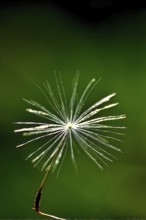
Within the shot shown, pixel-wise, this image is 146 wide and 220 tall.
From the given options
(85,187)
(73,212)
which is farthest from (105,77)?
(73,212)

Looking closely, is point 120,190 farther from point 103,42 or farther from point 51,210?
point 103,42

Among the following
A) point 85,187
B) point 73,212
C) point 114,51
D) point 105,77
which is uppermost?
point 114,51

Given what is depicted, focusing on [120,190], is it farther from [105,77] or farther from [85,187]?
[105,77]

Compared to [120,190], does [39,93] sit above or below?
above
